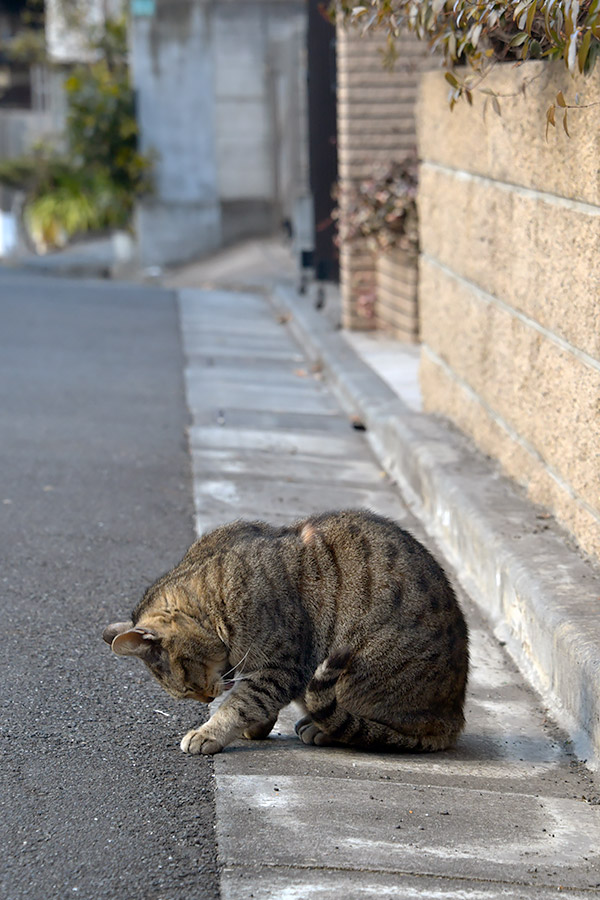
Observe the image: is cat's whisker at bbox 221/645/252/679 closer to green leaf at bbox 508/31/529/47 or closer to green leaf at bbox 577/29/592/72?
green leaf at bbox 577/29/592/72

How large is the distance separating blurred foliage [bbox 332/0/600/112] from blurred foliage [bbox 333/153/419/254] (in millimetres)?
3080

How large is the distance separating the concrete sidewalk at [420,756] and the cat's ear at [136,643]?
39cm

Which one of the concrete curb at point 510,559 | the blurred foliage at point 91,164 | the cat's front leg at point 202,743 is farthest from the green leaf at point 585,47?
the blurred foliage at point 91,164

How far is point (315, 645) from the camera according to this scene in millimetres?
3451

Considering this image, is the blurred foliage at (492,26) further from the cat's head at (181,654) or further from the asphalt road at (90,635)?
the asphalt road at (90,635)

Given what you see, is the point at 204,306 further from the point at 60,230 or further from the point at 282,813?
the point at 282,813

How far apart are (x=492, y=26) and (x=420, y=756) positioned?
92.5 inches

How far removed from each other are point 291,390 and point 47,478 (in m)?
2.88

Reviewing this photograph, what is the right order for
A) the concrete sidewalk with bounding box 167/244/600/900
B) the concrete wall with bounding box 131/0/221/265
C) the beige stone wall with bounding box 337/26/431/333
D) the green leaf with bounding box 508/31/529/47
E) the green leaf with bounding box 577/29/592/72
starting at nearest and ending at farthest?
the concrete sidewalk with bounding box 167/244/600/900 < the green leaf with bounding box 577/29/592/72 < the green leaf with bounding box 508/31/529/47 < the beige stone wall with bounding box 337/26/431/333 < the concrete wall with bounding box 131/0/221/265

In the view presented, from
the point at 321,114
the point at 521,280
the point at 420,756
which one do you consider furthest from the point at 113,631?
the point at 321,114

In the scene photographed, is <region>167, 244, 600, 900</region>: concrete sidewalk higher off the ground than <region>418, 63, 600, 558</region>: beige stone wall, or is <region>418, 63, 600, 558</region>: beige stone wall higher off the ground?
<region>418, 63, 600, 558</region>: beige stone wall

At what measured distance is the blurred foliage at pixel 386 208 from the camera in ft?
29.4

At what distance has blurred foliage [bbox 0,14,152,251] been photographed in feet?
50.2

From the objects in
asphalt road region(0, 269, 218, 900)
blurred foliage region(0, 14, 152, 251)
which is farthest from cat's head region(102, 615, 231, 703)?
blurred foliage region(0, 14, 152, 251)
